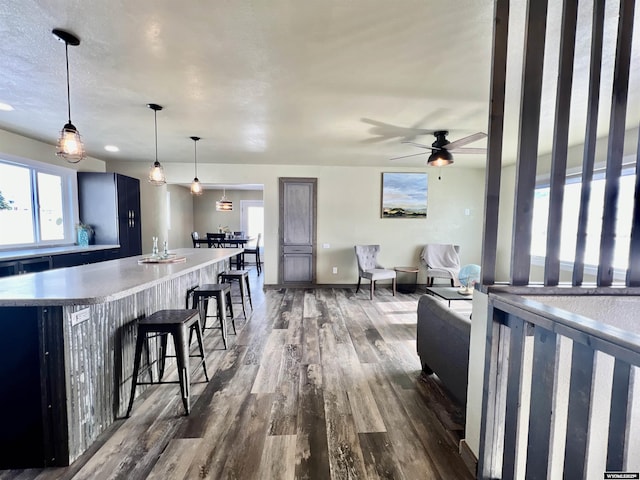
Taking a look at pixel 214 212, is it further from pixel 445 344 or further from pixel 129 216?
pixel 445 344

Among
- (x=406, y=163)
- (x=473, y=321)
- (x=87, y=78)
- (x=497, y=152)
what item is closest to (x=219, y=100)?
(x=87, y=78)

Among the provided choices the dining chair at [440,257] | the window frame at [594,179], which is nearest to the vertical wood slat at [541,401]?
the window frame at [594,179]

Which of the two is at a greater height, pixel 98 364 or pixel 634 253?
pixel 634 253

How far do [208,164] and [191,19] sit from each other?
168 inches

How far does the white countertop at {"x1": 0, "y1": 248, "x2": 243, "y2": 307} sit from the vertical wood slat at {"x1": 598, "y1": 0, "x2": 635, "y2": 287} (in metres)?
2.48

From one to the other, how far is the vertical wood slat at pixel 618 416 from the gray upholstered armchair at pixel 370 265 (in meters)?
3.99

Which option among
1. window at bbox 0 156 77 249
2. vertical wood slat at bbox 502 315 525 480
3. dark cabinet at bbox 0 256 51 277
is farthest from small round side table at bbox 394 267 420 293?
window at bbox 0 156 77 249

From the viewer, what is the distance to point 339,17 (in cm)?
159

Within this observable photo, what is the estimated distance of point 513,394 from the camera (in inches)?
46.8

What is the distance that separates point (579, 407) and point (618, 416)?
0.24 meters

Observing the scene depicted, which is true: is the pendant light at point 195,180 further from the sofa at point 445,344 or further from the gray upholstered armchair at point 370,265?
the sofa at point 445,344

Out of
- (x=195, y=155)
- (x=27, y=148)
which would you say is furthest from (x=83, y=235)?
(x=195, y=155)

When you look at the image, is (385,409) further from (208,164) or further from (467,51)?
(208,164)

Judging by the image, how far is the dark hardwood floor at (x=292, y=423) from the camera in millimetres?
1518
